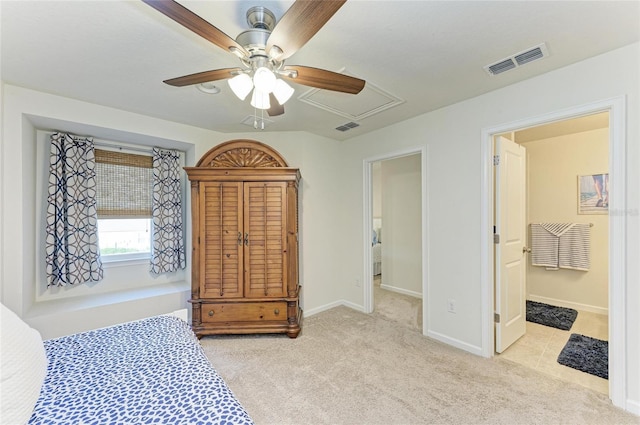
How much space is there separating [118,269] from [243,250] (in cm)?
163

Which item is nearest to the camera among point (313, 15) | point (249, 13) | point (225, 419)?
point (225, 419)

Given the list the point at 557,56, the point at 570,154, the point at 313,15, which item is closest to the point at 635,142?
the point at 557,56

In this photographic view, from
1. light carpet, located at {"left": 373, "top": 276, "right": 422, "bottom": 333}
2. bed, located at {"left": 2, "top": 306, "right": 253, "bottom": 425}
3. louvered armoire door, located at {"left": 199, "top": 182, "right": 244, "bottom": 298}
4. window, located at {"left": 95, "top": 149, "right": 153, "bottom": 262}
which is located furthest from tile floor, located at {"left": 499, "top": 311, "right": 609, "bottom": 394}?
window, located at {"left": 95, "top": 149, "right": 153, "bottom": 262}

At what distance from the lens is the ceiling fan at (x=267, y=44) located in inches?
39.4

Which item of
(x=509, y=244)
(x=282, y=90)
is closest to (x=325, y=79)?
(x=282, y=90)

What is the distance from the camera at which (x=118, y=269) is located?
3.12m

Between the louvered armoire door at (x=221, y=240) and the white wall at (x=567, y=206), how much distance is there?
4171 mm

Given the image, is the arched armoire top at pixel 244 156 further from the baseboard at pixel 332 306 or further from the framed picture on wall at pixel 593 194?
the framed picture on wall at pixel 593 194

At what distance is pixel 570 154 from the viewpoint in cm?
362

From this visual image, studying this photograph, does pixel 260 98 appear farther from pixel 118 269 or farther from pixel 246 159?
pixel 118 269

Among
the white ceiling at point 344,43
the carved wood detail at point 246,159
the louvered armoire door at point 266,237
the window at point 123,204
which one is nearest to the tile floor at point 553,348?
the louvered armoire door at point 266,237

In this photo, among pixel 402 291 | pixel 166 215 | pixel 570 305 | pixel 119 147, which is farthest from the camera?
pixel 402 291

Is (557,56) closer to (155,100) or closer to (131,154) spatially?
(155,100)

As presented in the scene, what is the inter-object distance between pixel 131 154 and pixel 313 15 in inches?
123
